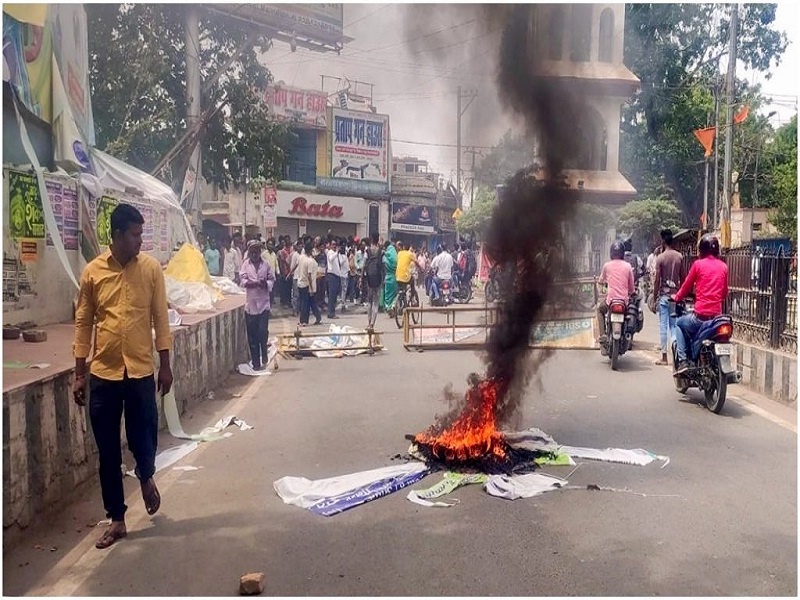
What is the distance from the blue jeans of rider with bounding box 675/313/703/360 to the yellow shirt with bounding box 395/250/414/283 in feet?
26.4

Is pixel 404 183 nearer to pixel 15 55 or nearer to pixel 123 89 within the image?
pixel 123 89

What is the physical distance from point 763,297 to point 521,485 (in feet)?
16.9

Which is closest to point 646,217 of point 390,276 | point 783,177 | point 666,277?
point 783,177

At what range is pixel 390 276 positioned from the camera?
601 inches

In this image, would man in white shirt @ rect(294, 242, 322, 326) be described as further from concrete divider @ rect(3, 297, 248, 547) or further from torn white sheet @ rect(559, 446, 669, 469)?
torn white sheet @ rect(559, 446, 669, 469)

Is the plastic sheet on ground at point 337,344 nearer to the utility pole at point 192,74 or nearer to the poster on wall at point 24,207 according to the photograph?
the poster on wall at point 24,207

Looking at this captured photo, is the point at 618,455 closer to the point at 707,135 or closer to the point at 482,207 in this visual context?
the point at 482,207

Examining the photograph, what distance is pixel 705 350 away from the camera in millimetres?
7125

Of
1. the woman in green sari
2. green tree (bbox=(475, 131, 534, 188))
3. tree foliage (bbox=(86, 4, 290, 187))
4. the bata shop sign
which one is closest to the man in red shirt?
green tree (bbox=(475, 131, 534, 188))

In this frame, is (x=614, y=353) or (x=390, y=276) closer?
(x=614, y=353)

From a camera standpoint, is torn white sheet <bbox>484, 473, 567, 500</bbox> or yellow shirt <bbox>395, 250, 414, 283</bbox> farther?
yellow shirt <bbox>395, 250, 414, 283</bbox>

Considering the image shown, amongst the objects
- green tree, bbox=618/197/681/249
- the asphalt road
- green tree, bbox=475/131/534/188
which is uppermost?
green tree, bbox=618/197/681/249

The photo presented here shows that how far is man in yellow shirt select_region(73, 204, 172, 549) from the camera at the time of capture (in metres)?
3.92

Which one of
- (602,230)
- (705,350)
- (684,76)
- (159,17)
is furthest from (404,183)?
(705,350)
